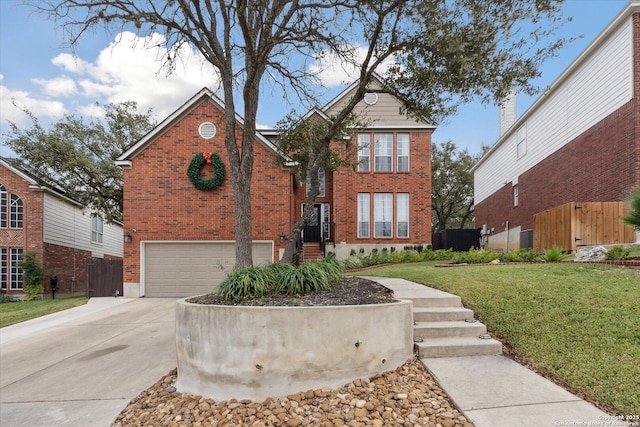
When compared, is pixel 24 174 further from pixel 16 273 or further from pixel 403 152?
pixel 403 152

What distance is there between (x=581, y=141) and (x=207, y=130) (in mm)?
14226

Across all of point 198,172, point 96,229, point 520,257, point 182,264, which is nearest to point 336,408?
point 520,257

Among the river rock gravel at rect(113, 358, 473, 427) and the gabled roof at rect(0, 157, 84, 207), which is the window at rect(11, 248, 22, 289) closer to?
the gabled roof at rect(0, 157, 84, 207)

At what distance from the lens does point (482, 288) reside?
20.0 ft

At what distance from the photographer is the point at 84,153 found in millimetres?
17656

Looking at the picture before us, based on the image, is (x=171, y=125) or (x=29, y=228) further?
(x=29, y=228)

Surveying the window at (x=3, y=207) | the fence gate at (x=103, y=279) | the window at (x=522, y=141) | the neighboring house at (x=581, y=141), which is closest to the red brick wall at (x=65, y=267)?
the window at (x=3, y=207)

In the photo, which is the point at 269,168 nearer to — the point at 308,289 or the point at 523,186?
the point at 308,289

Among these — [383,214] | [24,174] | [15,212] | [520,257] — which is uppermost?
[24,174]

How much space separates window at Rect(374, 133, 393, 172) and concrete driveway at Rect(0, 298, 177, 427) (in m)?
10.9

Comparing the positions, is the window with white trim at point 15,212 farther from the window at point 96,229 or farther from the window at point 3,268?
the window at point 96,229

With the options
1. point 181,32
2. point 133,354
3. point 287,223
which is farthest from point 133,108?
point 133,354

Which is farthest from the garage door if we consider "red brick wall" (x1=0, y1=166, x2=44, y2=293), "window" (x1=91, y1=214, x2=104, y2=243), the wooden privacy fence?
"window" (x1=91, y1=214, x2=104, y2=243)

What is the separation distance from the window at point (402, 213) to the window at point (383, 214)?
0.33m
